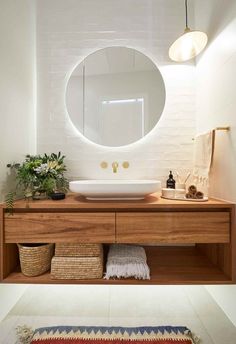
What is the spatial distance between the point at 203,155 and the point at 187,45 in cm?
86

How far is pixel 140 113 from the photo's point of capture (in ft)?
5.62

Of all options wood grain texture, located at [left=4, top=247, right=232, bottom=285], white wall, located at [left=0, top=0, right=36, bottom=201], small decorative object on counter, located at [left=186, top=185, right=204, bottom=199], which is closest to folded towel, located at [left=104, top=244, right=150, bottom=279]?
wood grain texture, located at [left=4, top=247, right=232, bottom=285]

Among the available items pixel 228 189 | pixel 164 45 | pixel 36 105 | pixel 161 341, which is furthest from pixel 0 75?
pixel 161 341

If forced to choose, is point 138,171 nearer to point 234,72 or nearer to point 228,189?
point 228,189

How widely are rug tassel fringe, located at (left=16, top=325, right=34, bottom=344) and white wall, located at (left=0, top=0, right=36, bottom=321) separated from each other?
17 centimetres

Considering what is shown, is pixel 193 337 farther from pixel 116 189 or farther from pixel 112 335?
pixel 116 189

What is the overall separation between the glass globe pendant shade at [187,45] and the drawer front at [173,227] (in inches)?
48.1

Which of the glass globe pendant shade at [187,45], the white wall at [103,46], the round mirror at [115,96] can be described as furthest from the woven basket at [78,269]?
the glass globe pendant shade at [187,45]

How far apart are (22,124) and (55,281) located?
3.74ft

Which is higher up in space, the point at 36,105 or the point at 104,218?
the point at 36,105

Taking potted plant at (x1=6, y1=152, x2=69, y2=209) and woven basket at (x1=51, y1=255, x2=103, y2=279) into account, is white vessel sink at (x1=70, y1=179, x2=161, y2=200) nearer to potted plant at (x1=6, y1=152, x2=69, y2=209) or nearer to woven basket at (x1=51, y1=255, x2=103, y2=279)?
potted plant at (x1=6, y1=152, x2=69, y2=209)

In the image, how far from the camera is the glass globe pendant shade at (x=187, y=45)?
1407 millimetres

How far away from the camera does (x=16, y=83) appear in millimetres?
1439

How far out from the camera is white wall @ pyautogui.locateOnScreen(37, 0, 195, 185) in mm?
1701
